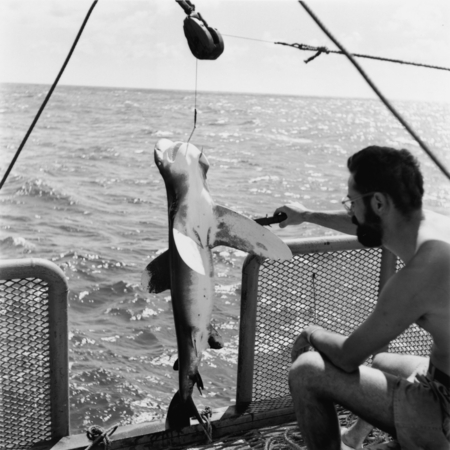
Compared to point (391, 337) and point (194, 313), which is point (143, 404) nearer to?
point (194, 313)

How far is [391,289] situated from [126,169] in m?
21.9

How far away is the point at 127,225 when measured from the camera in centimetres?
1531

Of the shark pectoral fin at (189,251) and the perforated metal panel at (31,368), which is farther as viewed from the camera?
the perforated metal panel at (31,368)

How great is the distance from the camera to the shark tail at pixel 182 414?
3.23 meters

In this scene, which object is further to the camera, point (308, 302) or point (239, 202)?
point (239, 202)

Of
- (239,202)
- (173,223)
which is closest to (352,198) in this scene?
(173,223)

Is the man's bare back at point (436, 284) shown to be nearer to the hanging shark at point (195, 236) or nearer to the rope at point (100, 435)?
the hanging shark at point (195, 236)

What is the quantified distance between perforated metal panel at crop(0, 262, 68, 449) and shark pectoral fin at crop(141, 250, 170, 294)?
0.48 metres

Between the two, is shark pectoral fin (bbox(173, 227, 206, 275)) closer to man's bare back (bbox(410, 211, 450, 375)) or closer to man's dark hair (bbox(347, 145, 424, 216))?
man's dark hair (bbox(347, 145, 424, 216))

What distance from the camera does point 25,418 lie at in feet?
10.9

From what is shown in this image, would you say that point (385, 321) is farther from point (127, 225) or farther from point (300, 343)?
point (127, 225)

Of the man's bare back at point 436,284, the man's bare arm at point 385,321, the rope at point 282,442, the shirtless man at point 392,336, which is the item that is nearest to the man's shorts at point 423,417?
the shirtless man at point 392,336

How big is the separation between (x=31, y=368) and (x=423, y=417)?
2049 millimetres

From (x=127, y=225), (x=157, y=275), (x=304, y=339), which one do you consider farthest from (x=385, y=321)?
(x=127, y=225)
